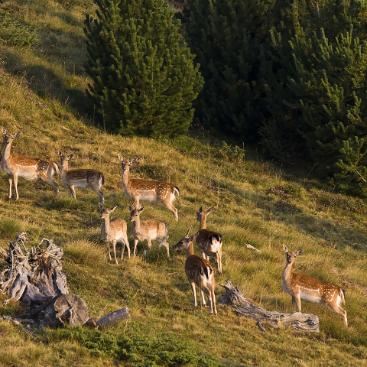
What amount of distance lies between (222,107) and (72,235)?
1474cm

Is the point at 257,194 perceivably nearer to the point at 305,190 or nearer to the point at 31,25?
the point at 305,190

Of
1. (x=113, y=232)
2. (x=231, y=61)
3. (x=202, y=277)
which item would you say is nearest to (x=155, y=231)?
(x=113, y=232)

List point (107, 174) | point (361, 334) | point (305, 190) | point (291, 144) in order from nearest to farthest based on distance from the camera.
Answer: point (361, 334) → point (107, 174) → point (305, 190) → point (291, 144)

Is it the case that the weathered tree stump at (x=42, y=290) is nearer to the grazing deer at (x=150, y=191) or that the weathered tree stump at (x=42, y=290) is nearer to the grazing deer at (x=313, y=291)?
the grazing deer at (x=313, y=291)

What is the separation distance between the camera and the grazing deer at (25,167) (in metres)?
19.6

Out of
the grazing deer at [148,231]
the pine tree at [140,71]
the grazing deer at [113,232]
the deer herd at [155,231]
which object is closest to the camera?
the deer herd at [155,231]

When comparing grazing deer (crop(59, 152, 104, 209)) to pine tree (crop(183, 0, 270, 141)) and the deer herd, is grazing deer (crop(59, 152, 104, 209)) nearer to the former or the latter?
the deer herd

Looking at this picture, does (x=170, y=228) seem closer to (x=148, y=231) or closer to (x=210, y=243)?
(x=148, y=231)

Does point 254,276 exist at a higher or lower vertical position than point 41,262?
lower

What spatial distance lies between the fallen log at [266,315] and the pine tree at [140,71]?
519 inches

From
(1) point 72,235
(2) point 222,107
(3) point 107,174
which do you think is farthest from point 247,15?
(1) point 72,235

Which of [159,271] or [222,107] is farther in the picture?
[222,107]

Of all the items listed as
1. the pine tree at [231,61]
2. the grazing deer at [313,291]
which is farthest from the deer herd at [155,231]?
the pine tree at [231,61]

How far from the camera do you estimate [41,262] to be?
42.6ft
